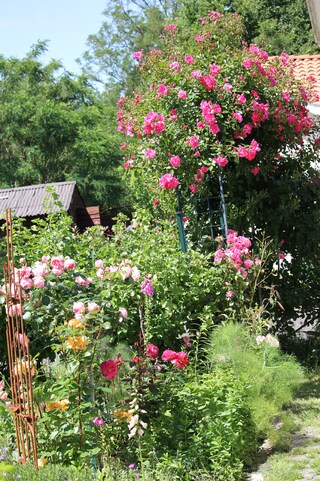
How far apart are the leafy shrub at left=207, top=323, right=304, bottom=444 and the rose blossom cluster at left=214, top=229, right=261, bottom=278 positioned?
2.80 ft

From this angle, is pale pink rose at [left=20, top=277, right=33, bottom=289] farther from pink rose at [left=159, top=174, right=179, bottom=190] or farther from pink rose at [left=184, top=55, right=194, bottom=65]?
pink rose at [left=184, top=55, right=194, bottom=65]

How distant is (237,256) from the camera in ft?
22.9

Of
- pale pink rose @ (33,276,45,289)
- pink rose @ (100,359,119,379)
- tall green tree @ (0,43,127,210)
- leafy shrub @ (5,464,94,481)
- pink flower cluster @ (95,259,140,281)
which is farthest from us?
tall green tree @ (0,43,127,210)

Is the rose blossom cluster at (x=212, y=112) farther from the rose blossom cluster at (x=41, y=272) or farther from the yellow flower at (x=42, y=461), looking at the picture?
the yellow flower at (x=42, y=461)

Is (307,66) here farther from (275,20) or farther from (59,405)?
(59,405)

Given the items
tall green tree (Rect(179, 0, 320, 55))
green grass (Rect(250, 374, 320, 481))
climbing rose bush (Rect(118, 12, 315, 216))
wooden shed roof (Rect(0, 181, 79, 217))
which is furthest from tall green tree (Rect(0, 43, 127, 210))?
green grass (Rect(250, 374, 320, 481))

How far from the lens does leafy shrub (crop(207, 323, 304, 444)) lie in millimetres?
5215

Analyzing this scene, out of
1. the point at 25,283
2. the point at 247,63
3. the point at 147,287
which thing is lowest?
the point at 147,287

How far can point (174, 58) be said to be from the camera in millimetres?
7848

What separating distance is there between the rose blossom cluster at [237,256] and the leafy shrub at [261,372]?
2.80 ft

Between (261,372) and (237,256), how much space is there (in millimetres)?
1632

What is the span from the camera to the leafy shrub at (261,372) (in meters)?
5.21

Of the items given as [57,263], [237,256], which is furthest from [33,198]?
[57,263]

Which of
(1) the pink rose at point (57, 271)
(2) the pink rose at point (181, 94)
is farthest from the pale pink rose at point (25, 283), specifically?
(2) the pink rose at point (181, 94)
